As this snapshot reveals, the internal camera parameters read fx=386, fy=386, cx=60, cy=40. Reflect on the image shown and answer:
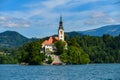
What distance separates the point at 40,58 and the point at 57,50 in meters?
14.4

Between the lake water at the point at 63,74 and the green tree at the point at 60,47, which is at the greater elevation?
the green tree at the point at 60,47

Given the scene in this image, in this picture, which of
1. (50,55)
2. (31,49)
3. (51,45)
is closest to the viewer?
(31,49)

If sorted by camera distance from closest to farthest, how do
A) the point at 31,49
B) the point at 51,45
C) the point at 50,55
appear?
the point at 31,49, the point at 50,55, the point at 51,45

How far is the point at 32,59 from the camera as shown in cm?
16562

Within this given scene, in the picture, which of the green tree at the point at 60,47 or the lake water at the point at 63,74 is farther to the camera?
the green tree at the point at 60,47

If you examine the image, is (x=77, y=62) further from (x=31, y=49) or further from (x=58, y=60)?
(x=31, y=49)

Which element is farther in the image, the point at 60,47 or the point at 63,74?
the point at 60,47

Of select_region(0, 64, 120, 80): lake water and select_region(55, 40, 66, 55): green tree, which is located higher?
select_region(55, 40, 66, 55): green tree

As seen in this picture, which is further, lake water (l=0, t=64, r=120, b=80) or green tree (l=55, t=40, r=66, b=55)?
green tree (l=55, t=40, r=66, b=55)

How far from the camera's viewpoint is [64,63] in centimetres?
16775

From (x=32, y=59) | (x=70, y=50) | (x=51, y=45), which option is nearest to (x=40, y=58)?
(x=32, y=59)

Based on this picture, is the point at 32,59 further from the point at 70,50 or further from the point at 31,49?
the point at 70,50

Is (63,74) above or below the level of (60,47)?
below

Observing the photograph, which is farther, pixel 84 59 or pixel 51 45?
pixel 51 45
